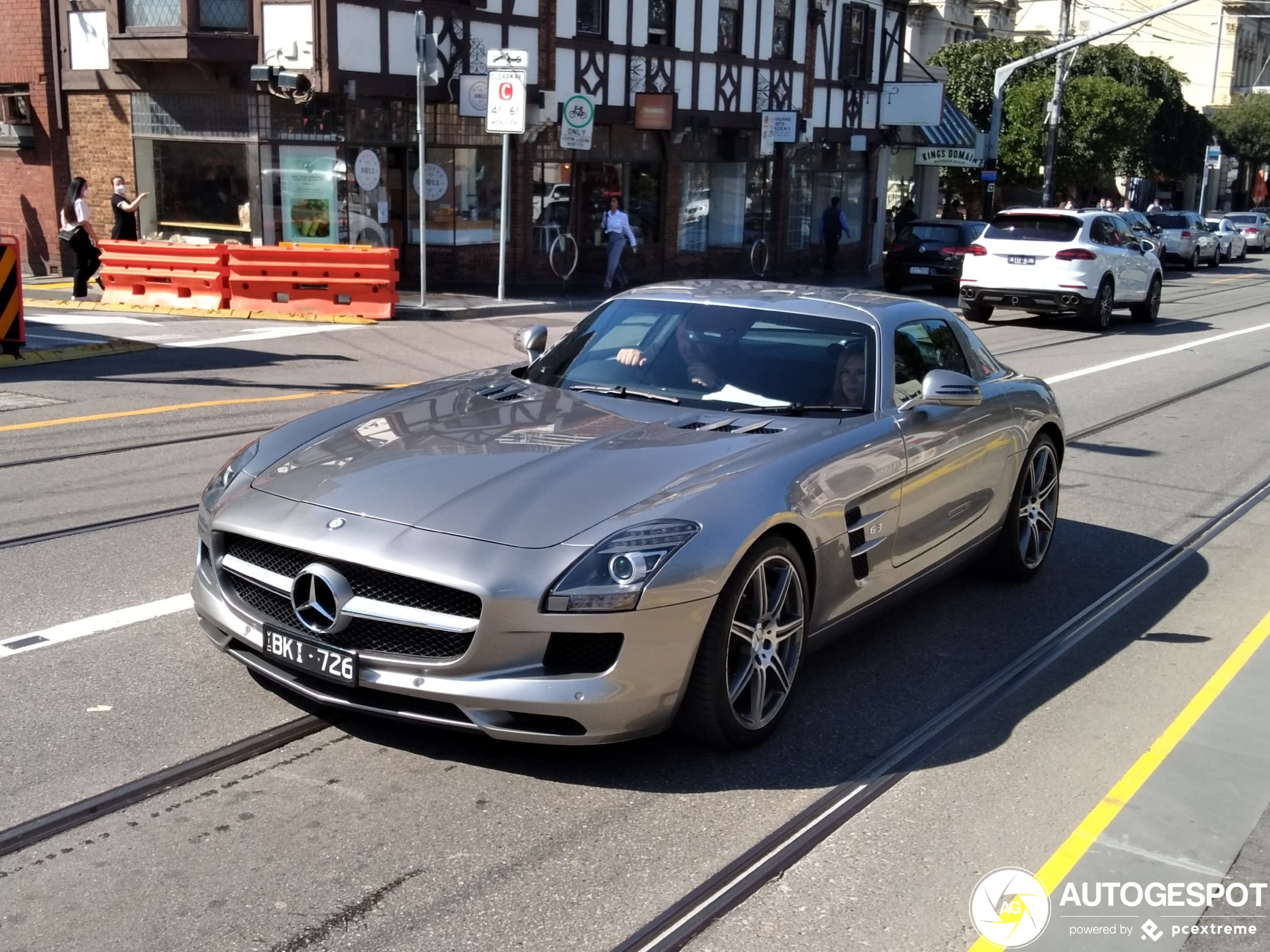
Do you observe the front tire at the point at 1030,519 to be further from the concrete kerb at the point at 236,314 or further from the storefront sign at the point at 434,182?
the storefront sign at the point at 434,182

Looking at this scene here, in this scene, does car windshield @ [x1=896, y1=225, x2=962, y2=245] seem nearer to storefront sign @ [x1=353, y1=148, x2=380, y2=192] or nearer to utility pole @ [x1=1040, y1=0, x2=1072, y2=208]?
utility pole @ [x1=1040, y1=0, x2=1072, y2=208]

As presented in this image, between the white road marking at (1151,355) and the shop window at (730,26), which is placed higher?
the shop window at (730,26)

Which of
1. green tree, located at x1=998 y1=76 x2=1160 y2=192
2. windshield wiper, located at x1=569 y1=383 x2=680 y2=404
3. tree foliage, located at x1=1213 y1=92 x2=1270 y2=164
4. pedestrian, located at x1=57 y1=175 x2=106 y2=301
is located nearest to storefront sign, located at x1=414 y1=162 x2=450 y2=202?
pedestrian, located at x1=57 y1=175 x2=106 y2=301

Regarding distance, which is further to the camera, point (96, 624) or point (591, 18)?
point (591, 18)

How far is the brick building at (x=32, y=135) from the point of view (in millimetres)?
23453

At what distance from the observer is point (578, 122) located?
74.3 ft

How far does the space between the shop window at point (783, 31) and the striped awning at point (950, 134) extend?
6356 millimetres

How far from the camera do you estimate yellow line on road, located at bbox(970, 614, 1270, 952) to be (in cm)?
413

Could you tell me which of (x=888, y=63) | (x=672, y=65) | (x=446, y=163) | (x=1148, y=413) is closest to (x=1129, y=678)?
(x=1148, y=413)

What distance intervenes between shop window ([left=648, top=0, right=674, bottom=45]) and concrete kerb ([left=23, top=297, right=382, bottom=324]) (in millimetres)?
11396

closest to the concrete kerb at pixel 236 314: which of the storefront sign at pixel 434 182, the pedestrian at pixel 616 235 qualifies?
the storefront sign at pixel 434 182

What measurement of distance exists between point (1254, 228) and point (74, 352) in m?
51.3

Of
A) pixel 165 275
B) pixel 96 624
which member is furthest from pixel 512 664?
pixel 165 275
